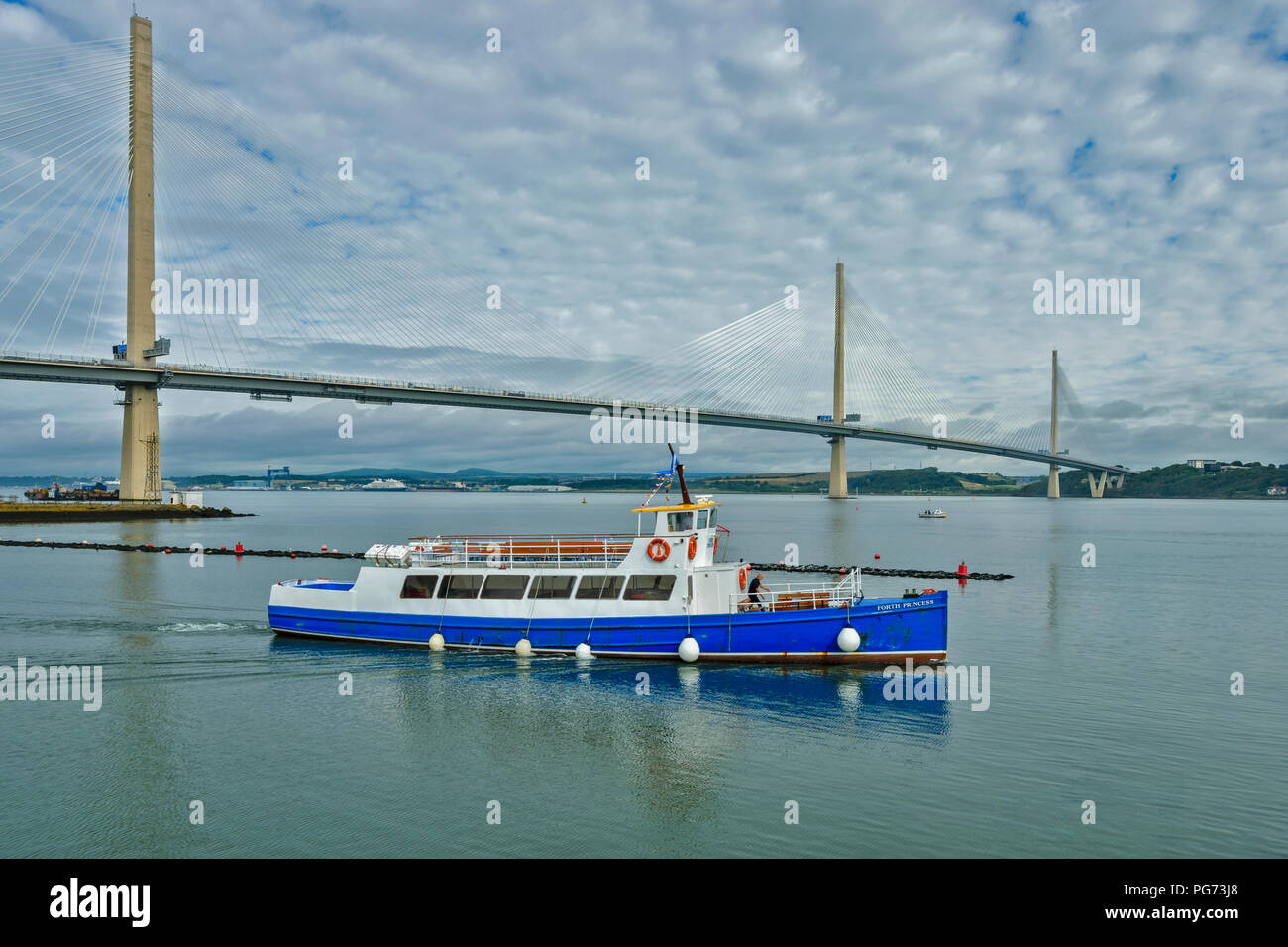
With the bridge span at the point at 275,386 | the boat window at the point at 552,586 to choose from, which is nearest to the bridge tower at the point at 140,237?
the bridge span at the point at 275,386

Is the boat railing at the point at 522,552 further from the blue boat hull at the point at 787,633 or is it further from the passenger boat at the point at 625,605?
the blue boat hull at the point at 787,633

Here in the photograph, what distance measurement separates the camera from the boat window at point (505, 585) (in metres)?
24.2

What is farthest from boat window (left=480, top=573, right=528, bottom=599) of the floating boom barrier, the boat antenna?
the floating boom barrier

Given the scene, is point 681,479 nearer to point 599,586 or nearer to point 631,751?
point 599,586

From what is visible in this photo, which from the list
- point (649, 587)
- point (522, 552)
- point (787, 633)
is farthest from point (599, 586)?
point (787, 633)

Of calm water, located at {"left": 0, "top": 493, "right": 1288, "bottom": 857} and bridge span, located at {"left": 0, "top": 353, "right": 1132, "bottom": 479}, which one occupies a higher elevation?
bridge span, located at {"left": 0, "top": 353, "right": 1132, "bottom": 479}

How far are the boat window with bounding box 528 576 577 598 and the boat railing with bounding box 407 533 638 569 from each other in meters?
0.39

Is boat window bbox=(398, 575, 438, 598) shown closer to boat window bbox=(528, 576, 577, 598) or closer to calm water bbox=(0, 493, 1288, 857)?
calm water bbox=(0, 493, 1288, 857)

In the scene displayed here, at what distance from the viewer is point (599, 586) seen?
23.5 m

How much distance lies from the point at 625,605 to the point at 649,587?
89 cm

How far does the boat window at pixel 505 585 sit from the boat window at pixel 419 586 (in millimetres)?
1808

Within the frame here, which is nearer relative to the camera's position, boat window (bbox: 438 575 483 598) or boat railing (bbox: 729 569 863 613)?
boat railing (bbox: 729 569 863 613)

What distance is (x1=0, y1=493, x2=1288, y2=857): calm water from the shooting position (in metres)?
12.0
